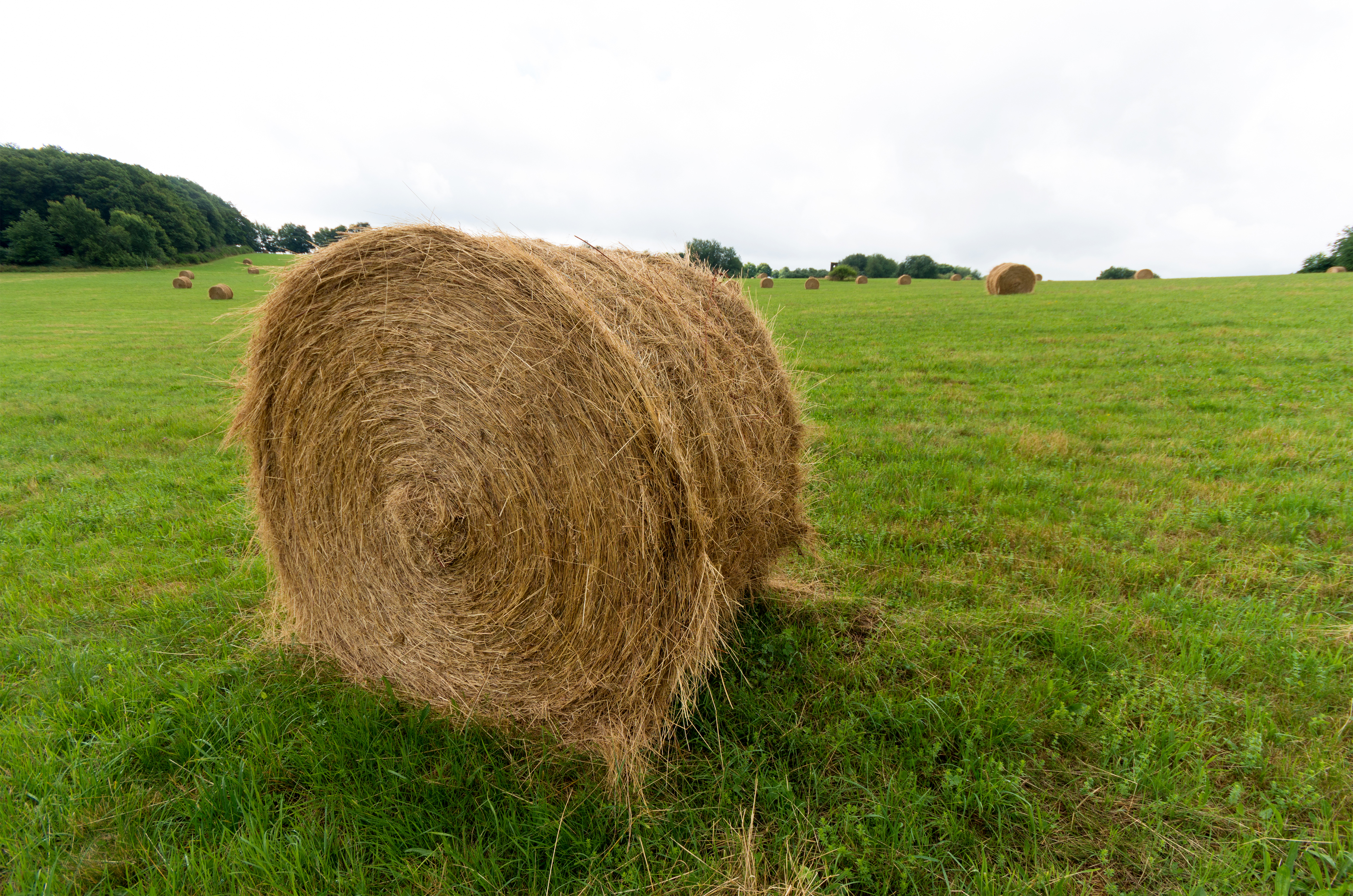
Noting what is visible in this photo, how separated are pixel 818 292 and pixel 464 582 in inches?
1391

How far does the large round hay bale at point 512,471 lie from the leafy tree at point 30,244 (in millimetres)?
74905

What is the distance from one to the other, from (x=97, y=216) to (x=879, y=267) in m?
78.1

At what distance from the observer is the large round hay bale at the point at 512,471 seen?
2621 mm

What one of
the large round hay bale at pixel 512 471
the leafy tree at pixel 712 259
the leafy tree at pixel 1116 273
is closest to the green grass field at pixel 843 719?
the large round hay bale at pixel 512 471

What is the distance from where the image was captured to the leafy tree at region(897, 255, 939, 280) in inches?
2665

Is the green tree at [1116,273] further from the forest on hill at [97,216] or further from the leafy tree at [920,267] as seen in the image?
the forest on hill at [97,216]

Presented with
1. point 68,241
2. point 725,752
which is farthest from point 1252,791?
point 68,241

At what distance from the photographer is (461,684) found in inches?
121

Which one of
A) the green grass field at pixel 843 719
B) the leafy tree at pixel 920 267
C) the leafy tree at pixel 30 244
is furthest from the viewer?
the leafy tree at pixel 920 267

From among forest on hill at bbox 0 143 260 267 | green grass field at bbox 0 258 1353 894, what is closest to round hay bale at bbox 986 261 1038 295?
green grass field at bbox 0 258 1353 894

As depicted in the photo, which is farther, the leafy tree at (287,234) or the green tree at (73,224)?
the green tree at (73,224)

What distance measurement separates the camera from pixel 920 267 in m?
68.5

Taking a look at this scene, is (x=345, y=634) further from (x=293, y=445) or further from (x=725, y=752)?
(x=725, y=752)

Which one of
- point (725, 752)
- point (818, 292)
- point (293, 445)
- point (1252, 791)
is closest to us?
point (1252, 791)
